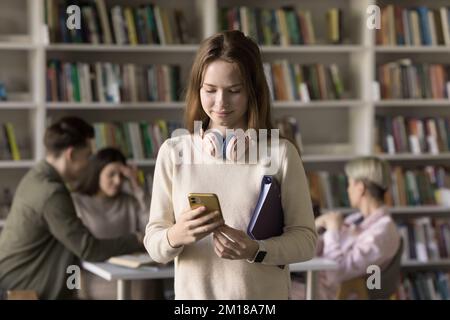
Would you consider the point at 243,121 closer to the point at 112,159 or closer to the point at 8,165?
the point at 112,159

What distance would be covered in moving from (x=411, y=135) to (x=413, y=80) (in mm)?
352

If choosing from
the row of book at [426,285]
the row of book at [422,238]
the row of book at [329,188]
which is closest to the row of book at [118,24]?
the row of book at [329,188]

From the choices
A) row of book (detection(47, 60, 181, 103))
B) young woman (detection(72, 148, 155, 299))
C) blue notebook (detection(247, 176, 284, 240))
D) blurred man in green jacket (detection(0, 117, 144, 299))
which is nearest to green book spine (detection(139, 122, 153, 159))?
row of book (detection(47, 60, 181, 103))

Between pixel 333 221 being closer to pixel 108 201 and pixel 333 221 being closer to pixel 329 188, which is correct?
pixel 108 201

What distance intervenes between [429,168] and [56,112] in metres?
2.39

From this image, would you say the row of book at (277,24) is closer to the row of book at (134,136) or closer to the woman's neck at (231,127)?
the row of book at (134,136)

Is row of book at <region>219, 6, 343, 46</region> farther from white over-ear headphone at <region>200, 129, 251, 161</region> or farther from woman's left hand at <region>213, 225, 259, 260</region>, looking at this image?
woman's left hand at <region>213, 225, 259, 260</region>

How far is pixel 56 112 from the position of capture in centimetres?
516

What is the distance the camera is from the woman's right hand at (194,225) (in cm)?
176

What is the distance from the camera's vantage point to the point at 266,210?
6.07ft

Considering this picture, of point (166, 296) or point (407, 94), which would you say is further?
point (407, 94)

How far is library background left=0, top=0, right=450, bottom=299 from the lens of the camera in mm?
5016

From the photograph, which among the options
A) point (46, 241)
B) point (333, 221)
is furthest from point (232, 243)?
point (333, 221)
